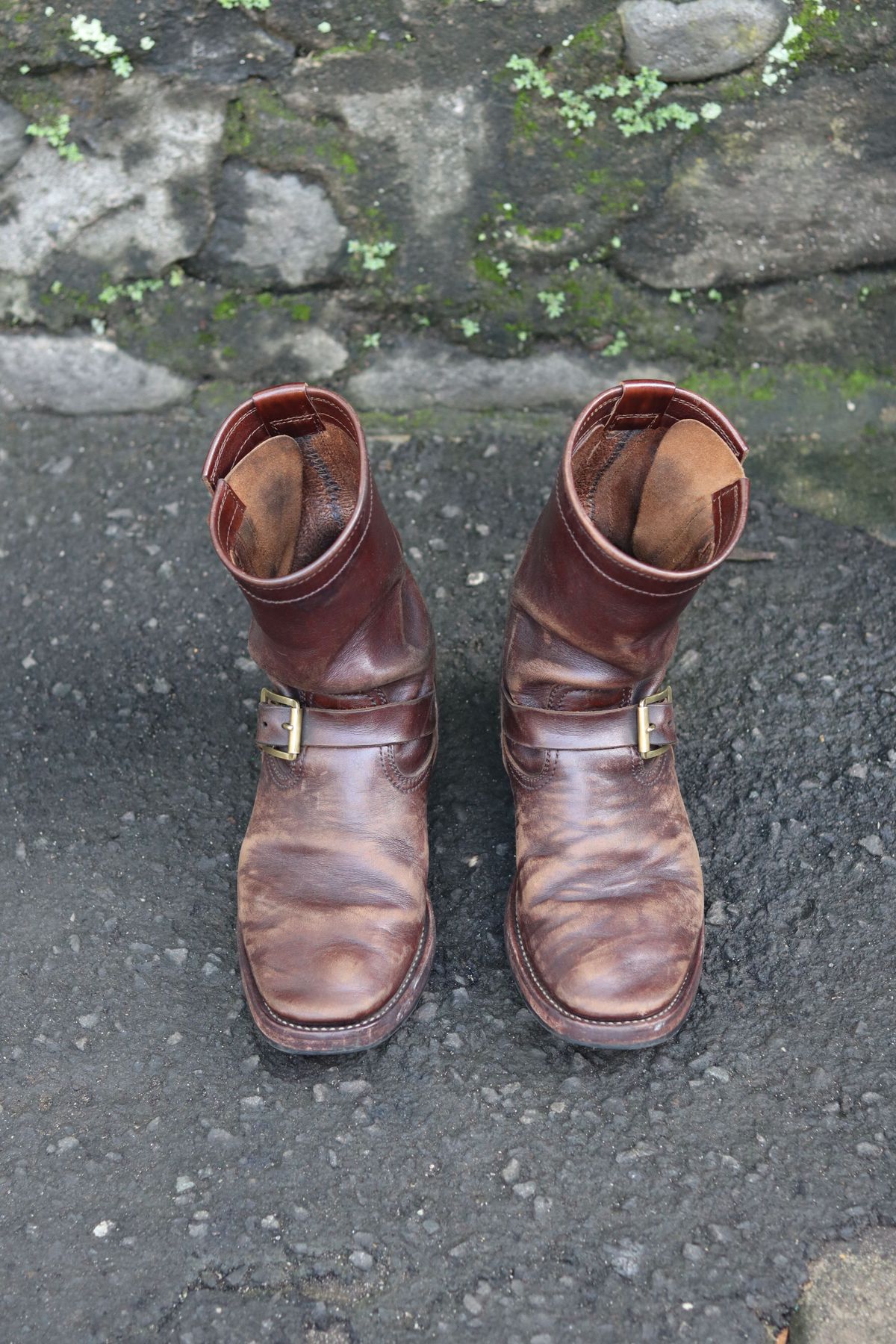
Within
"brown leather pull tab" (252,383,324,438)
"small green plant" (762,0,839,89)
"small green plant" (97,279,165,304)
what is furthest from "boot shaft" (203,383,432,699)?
"small green plant" (762,0,839,89)

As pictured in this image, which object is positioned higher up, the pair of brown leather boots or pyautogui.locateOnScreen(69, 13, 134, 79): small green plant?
pyautogui.locateOnScreen(69, 13, 134, 79): small green plant

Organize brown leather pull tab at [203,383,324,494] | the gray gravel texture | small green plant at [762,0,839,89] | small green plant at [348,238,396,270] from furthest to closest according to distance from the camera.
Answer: small green plant at [348,238,396,270] → small green plant at [762,0,839,89] → brown leather pull tab at [203,383,324,494] → the gray gravel texture

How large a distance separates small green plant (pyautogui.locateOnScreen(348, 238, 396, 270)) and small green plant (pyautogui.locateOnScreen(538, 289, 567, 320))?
0.35 metres

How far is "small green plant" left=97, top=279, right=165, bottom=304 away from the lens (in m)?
2.47

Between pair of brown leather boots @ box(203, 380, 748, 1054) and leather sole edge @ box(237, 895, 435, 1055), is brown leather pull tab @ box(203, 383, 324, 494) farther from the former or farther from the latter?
leather sole edge @ box(237, 895, 435, 1055)

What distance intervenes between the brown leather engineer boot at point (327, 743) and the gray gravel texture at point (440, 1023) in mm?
150

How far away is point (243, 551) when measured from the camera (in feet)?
5.51

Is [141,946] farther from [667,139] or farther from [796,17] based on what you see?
[796,17]

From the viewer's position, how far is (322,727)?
172 cm

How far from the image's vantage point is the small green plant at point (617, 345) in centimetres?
252

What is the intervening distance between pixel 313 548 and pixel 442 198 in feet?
3.23

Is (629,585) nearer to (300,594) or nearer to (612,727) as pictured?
(612,727)

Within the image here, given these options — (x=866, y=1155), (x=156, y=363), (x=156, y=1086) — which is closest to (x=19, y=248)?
(x=156, y=363)

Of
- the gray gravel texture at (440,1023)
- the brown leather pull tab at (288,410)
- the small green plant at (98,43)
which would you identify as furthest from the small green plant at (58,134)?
the brown leather pull tab at (288,410)
